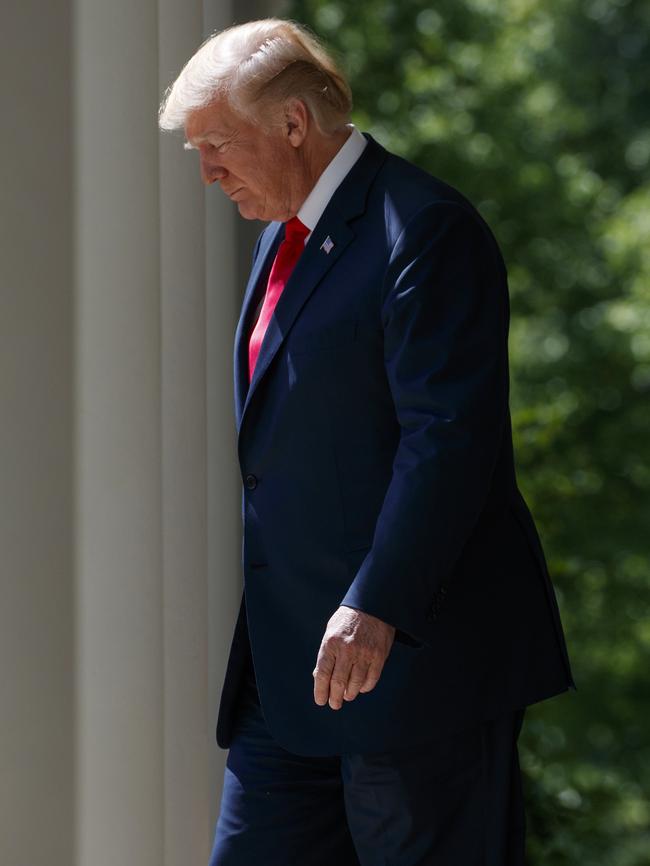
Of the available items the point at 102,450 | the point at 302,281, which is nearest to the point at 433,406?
the point at 302,281

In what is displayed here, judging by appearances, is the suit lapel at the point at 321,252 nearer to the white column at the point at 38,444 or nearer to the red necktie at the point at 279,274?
the red necktie at the point at 279,274

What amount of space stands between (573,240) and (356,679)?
7.04 m

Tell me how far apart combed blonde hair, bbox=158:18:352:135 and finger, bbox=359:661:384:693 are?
68cm

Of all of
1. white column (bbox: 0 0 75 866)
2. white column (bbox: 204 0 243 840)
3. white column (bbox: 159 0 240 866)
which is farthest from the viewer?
white column (bbox: 204 0 243 840)

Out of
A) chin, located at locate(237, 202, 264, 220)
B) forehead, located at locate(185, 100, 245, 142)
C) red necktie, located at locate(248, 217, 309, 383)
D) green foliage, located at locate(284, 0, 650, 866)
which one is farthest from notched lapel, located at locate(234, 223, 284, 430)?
green foliage, located at locate(284, 0, 650, 866)

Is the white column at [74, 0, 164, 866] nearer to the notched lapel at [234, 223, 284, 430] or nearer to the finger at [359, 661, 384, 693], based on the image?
the notched lapel at [234, 223, 284, 430]

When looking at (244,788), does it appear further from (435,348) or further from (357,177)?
(357,177)

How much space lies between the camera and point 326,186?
178 cm

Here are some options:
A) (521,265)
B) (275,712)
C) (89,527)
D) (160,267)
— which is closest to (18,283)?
(160,267)

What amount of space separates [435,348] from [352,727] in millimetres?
457

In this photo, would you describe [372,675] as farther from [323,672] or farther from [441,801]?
[441,801]

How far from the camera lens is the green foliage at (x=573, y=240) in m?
7.75

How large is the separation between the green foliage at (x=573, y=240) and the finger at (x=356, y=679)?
590 centimetres

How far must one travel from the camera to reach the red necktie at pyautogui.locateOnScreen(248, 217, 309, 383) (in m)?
1.83
